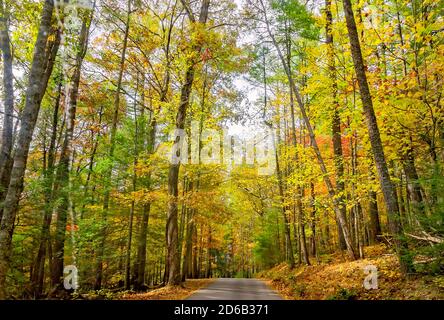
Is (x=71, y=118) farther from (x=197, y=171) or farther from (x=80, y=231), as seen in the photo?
(x=197, y=171)

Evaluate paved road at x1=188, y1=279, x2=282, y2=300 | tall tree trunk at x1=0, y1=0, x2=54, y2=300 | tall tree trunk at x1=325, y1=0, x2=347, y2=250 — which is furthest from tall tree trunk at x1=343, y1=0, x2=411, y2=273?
tall tree trunk at x1=0, y1=0, x2=54, y2=300

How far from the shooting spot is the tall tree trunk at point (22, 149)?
254 inches

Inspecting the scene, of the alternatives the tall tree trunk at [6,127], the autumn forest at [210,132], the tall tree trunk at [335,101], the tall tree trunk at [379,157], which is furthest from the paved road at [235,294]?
the tall tree trunk at [6,127]

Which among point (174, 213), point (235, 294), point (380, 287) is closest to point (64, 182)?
point (174, 213)

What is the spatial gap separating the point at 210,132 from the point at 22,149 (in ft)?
37.9

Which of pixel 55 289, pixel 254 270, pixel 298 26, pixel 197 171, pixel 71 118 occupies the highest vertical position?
pixel 298 26

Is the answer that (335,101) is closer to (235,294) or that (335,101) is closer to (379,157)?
(379,157)

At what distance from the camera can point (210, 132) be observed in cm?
1773

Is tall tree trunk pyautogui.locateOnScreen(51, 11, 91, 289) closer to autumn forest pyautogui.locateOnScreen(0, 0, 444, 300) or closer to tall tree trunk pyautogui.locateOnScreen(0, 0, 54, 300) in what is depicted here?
autumn forest pyautogui.locateOnScreen(0, 0, 444, 300)

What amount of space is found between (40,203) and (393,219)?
11187 mm

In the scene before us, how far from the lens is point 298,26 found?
14938mm

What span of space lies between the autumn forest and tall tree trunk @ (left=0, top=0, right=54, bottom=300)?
0.03 metres

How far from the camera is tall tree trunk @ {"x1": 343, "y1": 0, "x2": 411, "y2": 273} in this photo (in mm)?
7152
